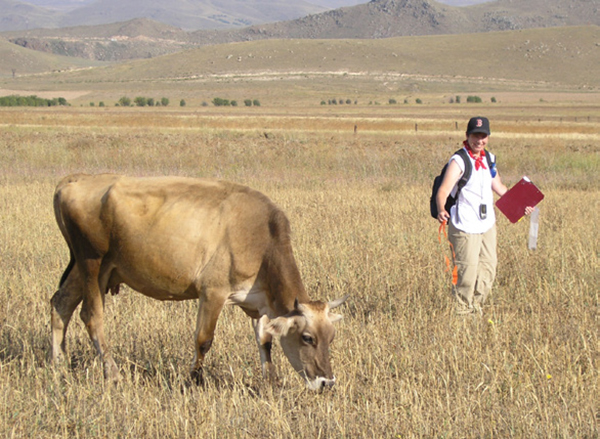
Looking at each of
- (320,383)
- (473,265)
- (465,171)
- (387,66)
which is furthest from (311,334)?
(387,66)

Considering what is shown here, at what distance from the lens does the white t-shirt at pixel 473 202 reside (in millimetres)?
7668

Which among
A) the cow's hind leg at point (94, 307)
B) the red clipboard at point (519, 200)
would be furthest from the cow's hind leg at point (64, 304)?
the red clipboard at point (519, 200)

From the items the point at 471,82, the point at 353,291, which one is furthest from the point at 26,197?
the point at 471,82

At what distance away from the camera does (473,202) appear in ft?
25.3

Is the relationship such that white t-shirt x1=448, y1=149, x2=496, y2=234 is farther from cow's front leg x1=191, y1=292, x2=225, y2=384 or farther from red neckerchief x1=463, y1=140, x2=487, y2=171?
cow's front leg x1=191, y1=292, x2=225, y2=384

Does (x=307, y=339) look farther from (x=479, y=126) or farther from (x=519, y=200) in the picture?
(x=519, y=200)

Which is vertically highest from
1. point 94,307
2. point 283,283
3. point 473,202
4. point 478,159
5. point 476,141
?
point 476,141

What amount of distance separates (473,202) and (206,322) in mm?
3457

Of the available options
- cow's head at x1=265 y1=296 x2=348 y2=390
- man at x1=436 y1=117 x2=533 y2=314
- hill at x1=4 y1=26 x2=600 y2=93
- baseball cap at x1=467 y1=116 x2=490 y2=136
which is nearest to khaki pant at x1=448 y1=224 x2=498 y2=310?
man at x1=436 y1=117 x2=533 y2=314

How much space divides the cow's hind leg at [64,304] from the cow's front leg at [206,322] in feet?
5.41

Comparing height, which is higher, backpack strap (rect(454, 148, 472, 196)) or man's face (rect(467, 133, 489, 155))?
man's face (rect(467, 133, 489, 155))

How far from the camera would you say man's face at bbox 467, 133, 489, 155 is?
25.0 feet

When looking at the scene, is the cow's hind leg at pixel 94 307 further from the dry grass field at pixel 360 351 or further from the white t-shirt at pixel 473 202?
the white t-shirt at pixel 473 202

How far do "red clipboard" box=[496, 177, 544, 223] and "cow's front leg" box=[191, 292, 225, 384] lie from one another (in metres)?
3.59
